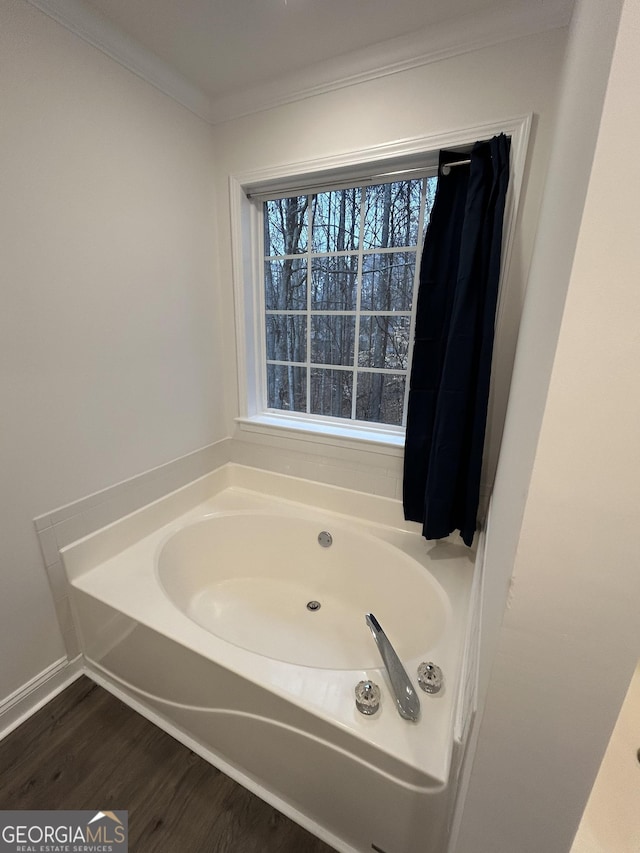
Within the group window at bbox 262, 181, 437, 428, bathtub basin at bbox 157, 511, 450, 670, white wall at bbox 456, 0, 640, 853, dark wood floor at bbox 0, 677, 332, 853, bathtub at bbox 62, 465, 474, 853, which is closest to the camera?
white wall at bbox 456, 0, 640, 853

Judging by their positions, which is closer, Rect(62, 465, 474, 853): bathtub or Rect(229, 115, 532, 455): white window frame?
Rect(62, 465, 474, 853): bathtub

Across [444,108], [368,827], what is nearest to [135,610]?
[368,827]

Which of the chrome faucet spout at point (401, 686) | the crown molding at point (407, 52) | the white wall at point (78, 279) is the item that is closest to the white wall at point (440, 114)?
the crown molding at point (407, 52)

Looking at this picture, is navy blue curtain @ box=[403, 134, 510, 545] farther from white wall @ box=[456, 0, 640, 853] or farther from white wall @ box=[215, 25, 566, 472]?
white wall @ box=[456, 0, 640, 853]

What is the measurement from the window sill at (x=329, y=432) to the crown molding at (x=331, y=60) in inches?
57.9

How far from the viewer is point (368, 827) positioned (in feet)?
3.14

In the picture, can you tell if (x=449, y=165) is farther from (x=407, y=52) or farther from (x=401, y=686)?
(x=401, y=686)

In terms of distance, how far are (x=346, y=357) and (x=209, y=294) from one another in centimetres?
80

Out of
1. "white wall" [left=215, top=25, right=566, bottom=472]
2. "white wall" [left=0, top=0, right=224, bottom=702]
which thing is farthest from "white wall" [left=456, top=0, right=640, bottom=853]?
"white wall" [left=0, top=0, right=224, bottom=702]

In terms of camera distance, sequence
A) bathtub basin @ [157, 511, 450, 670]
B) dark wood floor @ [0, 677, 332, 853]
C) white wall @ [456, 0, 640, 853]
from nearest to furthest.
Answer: white wall @ [456, 0, 640, 853] < dark wood floor @ [0, 677, 332, 853] < bathtub basin @ [157, 511, 450, 670]

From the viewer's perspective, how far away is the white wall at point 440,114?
1197 mm

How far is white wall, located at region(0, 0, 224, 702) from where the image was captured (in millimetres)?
1118

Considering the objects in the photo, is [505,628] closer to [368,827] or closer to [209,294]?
[368,827]

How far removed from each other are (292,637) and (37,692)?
1009 millimetres
